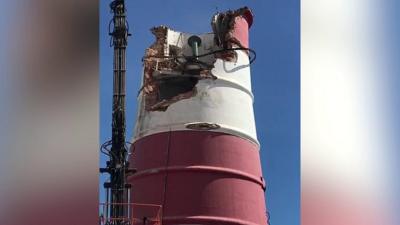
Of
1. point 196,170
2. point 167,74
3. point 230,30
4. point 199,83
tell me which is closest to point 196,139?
point 196,170

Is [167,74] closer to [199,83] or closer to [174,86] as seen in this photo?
[174,86]

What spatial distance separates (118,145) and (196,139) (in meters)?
1.93

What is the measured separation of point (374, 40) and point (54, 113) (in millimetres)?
1532

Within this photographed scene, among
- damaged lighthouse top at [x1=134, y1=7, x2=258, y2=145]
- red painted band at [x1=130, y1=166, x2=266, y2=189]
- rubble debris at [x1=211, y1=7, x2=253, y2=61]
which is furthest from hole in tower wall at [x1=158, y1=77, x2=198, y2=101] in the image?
red painted band at [x1=130, y1=166, x2=266, y2=189]

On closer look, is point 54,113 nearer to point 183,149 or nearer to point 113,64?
point 113,64

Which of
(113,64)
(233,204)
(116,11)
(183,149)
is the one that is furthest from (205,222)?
(116,11)

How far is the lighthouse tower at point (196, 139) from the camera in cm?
1257

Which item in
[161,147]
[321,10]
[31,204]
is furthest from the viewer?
[161,147]

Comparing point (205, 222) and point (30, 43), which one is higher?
point (30, 43)

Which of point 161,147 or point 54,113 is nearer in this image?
point 54,113

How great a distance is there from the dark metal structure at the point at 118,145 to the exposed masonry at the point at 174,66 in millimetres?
1627

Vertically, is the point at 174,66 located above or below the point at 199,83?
above

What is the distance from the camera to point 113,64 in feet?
38.3

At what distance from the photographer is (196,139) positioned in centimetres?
1289
